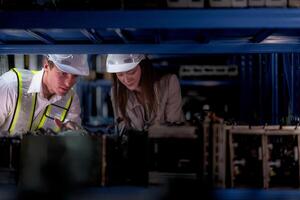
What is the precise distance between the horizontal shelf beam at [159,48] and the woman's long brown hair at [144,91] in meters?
1.29

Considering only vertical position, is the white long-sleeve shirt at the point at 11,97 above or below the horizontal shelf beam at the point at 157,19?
below

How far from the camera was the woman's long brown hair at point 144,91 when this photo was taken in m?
3.74

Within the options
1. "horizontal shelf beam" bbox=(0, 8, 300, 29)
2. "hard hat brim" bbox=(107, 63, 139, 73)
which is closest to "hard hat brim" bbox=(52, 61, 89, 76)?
"hard hat brim" bbox=(107, 63, 139, 73)

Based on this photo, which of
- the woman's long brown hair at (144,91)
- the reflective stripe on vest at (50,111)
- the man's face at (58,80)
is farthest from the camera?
the woman's long brown hair at (144,91)

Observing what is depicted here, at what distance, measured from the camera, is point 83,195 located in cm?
196

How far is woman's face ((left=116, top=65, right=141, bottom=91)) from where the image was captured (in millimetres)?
3572

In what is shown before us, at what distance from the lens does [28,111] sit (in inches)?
133

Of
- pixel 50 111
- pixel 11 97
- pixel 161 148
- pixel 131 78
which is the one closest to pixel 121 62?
pixel 131 78

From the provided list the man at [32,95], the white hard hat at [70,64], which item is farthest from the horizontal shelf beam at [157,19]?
the man at [32,95]

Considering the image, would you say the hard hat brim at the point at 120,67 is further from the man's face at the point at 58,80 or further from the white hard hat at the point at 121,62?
the man's face at the point at 58,80

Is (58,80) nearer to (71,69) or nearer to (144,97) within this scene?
(71,69)

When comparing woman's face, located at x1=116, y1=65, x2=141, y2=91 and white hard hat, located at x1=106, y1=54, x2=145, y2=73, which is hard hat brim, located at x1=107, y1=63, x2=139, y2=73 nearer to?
white hard hat, located at x1=106, y1=54, x2=145, y2=73

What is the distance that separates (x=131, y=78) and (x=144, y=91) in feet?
0.72

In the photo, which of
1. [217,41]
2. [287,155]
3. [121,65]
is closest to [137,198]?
[287,155]
